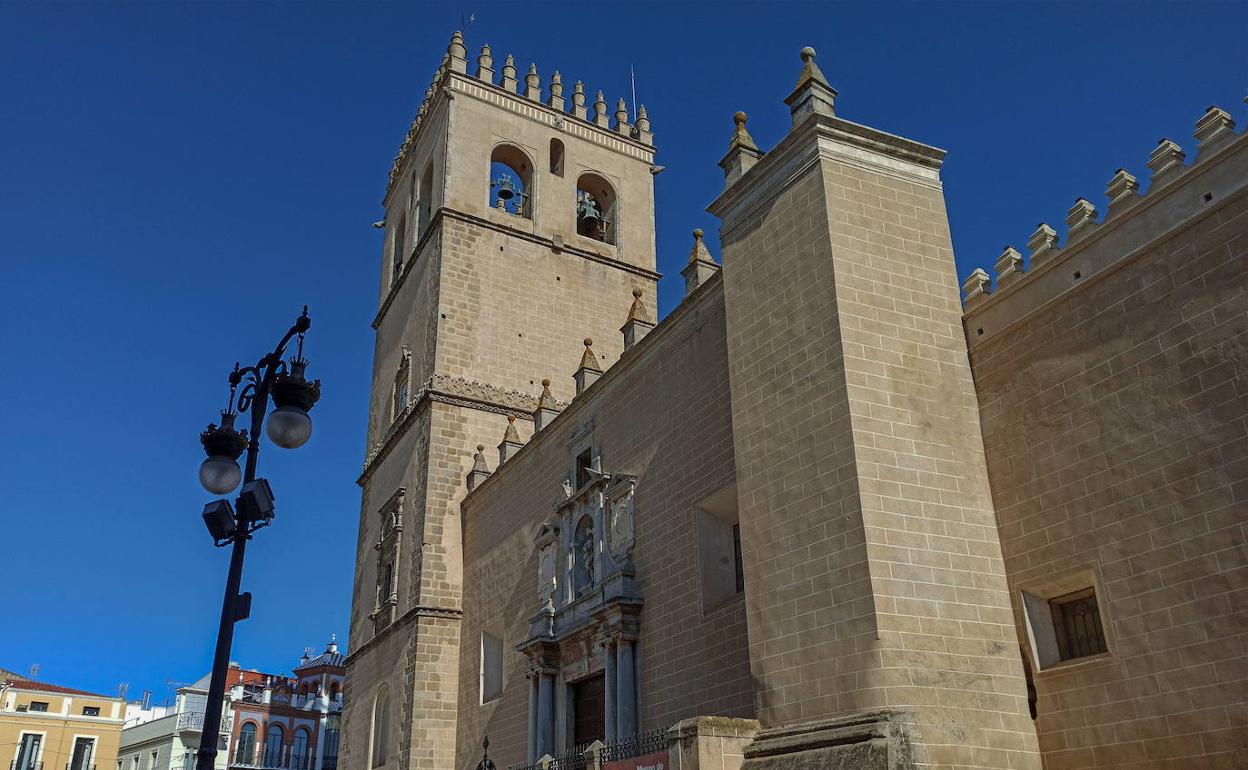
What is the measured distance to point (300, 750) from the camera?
44938 mm

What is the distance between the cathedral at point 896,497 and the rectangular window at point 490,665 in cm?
15

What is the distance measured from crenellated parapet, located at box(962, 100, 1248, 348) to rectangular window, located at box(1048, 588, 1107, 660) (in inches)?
103

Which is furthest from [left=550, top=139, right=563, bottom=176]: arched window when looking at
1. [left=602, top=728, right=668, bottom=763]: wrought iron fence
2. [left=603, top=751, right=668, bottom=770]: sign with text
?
[left=603, top=751, right=668, bottom=770]: sign with text

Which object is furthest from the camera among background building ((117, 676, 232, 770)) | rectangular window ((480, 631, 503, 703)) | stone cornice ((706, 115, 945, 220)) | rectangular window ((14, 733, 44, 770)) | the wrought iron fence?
background building ((117, 676, 232, 770))

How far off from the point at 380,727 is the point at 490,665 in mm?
3423

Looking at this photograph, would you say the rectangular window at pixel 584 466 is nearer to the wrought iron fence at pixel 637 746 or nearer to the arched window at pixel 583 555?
the arched window at pixel 583 555

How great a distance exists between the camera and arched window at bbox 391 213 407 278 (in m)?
26.1

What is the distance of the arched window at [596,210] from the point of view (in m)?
24.9

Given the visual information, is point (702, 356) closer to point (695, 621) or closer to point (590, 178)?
point (695, 621)

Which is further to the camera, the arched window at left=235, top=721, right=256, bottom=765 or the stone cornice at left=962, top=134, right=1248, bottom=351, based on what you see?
the arched window at left=235, top=721, right=256, bottom=765

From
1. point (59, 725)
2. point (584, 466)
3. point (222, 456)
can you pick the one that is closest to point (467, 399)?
point (584, 466)

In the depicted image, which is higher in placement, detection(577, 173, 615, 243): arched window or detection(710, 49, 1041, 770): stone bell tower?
detection(577, 173, 615, 243): arched window

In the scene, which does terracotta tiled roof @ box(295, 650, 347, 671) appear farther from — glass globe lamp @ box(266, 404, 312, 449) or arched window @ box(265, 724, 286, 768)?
Answer: glass globe lamp @ box(266, 404, 312, 449)

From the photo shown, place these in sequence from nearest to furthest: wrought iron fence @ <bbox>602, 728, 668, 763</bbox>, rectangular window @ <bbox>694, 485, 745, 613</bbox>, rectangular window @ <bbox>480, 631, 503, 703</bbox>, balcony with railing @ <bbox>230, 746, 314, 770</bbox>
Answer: wrought iron fence @ <bbox>602, 728, 668, 763</bbox> < rectangular window @ <bbox>694, 485, 745, 613</bbox> < rectangular window @ <bbox>480, 631, 503, 703</bbox> < balcony with railing @ <bbox>230, 746, 314, 770</bbox>
